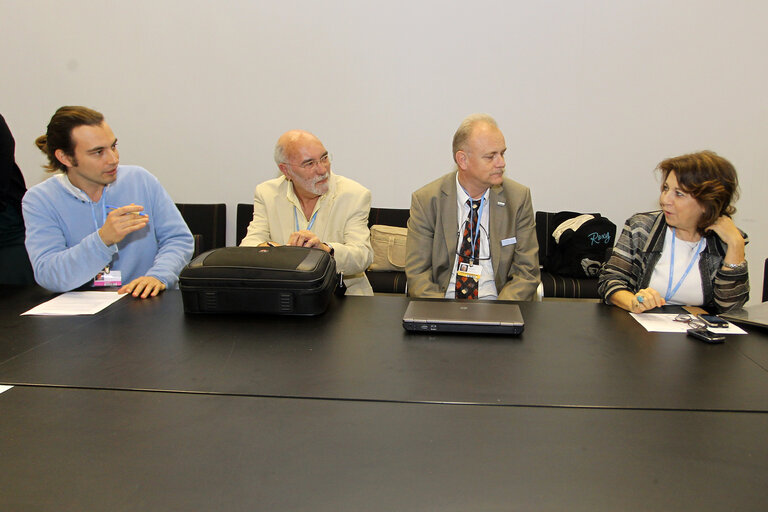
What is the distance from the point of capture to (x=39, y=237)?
2246 millimetres

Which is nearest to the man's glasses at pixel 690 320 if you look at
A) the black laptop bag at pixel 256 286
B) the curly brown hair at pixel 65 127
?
the black laptop bag at pixel 256 286

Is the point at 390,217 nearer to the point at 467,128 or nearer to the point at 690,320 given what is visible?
the point at 467,128

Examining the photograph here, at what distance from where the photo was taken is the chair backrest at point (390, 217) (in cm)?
438

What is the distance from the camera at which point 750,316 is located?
72.0 inches

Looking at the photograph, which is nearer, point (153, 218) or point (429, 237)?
point (153, 218)

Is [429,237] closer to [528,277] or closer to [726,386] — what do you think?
[528,277]

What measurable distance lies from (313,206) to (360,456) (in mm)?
2038

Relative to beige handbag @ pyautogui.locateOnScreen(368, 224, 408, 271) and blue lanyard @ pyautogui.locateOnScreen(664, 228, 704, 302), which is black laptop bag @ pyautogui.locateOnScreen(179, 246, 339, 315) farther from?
beige handbag @ pyautogui.locateOnScreen(368, 224, 408, 271)

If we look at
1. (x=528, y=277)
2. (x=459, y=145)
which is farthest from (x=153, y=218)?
(x=528, y=277)

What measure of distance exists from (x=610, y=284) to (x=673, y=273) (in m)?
0.30

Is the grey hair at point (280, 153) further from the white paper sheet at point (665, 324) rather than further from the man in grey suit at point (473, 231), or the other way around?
the white paper sheet at point (665, 324)

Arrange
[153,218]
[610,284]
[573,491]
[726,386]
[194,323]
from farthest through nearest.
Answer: [153,218] → [610,284] → [194,323] → [726,386] → [573,491]

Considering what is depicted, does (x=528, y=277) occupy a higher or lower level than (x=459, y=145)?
lower

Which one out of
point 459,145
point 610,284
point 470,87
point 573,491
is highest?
point 470,87
